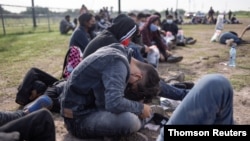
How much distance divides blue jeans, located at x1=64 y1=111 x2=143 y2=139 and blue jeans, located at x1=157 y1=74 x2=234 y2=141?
98cm

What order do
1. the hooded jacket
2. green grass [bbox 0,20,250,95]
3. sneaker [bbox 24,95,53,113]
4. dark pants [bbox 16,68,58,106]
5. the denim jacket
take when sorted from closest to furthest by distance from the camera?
the denim jacket
sneaker [bbox 24,95,53,113]
the hooded jacket
dark pants [bbox 16,68,58,106]
green grass [bbox 0,20,250,95]

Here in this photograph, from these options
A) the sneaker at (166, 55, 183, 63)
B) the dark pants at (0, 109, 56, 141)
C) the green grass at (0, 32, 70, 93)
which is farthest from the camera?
the sneaker at (166, 55, 183, 63)

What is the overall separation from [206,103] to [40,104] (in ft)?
8.17

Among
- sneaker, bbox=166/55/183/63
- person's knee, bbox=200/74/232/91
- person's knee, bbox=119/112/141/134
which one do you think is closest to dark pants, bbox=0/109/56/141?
person's knee, bbox=119/112/141/134

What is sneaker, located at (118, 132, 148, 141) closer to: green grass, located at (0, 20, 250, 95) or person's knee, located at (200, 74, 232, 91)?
person's knee, located at (200, 74, 232, 91)

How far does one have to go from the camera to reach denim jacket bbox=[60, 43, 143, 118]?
9.23ft

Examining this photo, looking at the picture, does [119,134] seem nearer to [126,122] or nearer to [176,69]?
[126,122]

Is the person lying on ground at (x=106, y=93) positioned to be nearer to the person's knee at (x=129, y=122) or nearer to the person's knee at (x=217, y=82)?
the person's knee at (x=129, y=122)

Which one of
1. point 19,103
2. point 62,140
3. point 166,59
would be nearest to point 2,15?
point 166,59

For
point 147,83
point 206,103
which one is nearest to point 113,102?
point 147,83

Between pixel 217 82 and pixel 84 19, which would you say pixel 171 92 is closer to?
pixel 217 82

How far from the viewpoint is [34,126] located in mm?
2748

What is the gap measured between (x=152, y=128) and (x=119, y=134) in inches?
29.0

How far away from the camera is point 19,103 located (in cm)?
466
